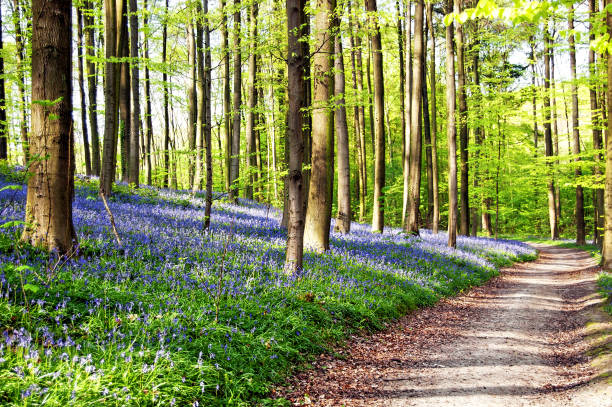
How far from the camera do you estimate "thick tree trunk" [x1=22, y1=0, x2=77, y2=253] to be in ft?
18.1

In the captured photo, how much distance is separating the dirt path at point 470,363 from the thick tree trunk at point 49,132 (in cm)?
427

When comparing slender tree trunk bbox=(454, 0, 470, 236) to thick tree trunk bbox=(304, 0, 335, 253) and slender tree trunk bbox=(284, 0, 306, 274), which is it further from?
slender tree trunk bbox=(284, 0, 306, 274)

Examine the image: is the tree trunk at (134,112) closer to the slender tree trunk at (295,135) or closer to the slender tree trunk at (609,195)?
the slender tree trunk at (295,135)

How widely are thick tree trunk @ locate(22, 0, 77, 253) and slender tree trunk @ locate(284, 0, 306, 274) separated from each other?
12.0ft

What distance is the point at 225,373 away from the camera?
3854 mm

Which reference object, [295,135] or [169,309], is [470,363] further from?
[295,135]

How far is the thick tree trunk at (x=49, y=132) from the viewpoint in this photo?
5.51 meters

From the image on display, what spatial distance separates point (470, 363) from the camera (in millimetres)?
5492

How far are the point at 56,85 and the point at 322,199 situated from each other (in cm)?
637

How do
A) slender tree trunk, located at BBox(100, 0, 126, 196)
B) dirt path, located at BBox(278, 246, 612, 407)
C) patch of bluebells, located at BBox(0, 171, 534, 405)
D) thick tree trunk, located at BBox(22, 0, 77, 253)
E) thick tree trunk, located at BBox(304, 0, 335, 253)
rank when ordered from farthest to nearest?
slender tree trunk, located at BBox(100, 0, 126, 196) → thick tree trunk, located at BBox(304, 0, 335, 253) → thick tree trunk, located at BBox(22, 0, 77, 253) → dirt path, located at BBox(278, 246, 612, 407) → patch of bluebells, located at BBox(0, 171, 534, 405)

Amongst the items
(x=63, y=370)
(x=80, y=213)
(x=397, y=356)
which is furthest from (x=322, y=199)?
(x=63, y=370)

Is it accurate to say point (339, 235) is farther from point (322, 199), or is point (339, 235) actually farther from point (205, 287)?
point (205, 287)

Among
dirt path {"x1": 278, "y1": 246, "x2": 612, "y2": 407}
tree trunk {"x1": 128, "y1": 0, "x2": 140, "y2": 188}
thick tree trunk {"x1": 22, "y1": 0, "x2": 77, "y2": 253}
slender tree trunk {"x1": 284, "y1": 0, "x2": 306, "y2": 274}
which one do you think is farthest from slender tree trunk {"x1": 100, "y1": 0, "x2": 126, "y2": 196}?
dirt path {"x1": 278, "y1": 246, "x2": 612, "y2": 407}

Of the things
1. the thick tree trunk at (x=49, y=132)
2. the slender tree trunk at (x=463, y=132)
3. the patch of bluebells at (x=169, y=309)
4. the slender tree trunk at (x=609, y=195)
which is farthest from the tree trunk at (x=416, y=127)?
the thick tree trunk at (x=49, y=132)
